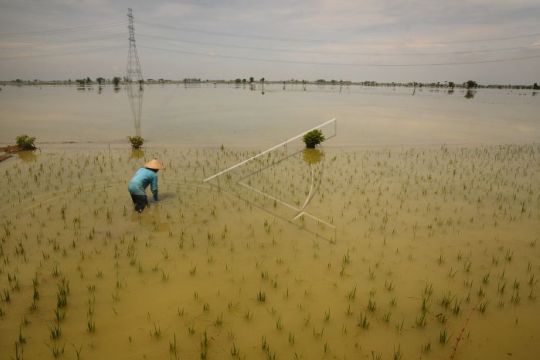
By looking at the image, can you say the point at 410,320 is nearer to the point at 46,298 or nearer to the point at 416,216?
the point at 416,216

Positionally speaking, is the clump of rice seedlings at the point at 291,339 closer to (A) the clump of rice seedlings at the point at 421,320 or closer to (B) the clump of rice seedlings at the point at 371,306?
(B) the clump of rice seedlings at the point at 371,306

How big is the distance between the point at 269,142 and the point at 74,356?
649 inches

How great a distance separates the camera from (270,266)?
20.5 ft

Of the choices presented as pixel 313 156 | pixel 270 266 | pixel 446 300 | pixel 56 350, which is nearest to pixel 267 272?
pixel 270 266

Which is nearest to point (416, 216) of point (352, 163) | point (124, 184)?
point (352, 163)

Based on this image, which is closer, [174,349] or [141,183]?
[174,349]

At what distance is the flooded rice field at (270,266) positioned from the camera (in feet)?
14.6

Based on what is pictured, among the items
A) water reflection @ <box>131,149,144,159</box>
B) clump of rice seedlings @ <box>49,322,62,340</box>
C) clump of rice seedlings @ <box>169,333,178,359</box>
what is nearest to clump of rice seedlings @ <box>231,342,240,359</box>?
clump of rice seedlings @ <box>169,333,178,359</box>

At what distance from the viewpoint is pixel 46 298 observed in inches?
203

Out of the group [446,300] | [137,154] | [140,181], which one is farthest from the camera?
[137,154]

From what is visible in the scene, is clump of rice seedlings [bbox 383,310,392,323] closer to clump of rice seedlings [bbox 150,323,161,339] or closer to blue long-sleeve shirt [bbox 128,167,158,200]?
clump of rice seedlings [bbox 150,323,161,339]

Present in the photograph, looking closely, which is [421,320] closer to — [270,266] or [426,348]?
[426,348]

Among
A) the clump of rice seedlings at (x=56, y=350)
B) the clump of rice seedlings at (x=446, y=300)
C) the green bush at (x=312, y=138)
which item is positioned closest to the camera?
the clump of rice seedlings at (x=56, y=350)

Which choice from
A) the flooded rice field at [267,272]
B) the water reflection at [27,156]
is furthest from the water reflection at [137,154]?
the water reflection at [27,156]
